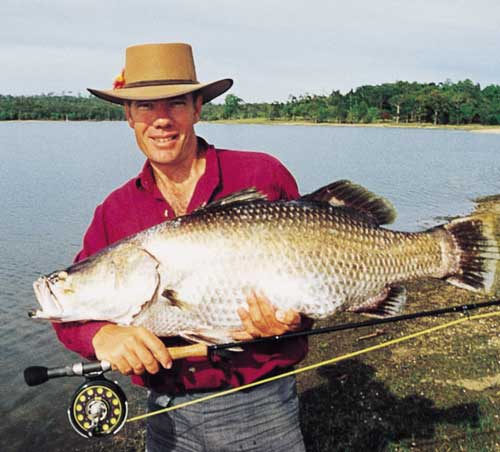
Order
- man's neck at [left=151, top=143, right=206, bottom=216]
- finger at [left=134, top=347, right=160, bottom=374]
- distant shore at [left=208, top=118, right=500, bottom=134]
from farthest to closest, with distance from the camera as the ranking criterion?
distant shore at [left=208, top=118, right=500, bottom=134]
man's neck at [left=151, top=143, right=206, bottom=216]
finger at [left=134, top=347, right=160, bottom=374]

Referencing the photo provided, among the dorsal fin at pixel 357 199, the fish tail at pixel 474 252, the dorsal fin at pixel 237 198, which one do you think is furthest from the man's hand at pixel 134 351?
the fish tail at pixel 474 252

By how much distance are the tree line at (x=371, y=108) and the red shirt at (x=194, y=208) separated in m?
115

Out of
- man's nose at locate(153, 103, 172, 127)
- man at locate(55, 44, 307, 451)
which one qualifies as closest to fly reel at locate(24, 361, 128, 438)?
man at locate(55, 44, 307, 451)

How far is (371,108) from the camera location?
403 feet

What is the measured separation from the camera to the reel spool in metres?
3.15

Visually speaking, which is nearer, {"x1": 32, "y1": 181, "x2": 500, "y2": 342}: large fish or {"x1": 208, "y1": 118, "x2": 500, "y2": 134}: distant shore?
{"x1": 32, "y1": 181, "x2": 500, "y2": 342}: large fish

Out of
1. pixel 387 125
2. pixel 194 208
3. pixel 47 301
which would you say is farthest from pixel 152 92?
pixel 387 125

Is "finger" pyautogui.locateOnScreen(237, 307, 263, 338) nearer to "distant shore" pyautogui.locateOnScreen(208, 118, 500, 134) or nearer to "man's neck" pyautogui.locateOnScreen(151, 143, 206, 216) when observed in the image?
"man's neck" pyautogui.locateOnScreen(151, 143, 206, 216)

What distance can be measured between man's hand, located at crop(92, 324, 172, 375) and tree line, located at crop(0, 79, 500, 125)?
116m

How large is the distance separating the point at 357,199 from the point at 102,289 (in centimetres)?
157

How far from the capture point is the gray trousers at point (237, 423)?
318 cm

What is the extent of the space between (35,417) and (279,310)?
19.3 ft

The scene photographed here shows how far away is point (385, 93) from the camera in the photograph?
128375 millimetres

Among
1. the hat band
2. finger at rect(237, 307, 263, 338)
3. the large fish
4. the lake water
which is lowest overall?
the lake water
